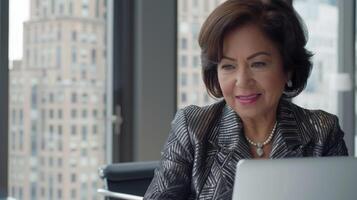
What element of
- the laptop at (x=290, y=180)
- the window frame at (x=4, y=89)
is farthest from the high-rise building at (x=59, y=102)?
the laptop at (x=290, y=180)

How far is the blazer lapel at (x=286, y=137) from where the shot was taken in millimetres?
A: 1285

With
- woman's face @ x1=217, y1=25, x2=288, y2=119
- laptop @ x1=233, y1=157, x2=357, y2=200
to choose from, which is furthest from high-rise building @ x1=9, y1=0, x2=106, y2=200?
laptop @ x1=233, y1=157, x2=357, y2=200

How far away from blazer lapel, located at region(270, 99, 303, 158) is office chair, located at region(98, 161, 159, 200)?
0.48m

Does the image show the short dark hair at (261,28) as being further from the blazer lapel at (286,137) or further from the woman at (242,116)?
the blazer lapel at (286,137)

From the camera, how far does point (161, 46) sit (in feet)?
9.05

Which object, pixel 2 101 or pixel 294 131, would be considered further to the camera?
pixel 2 101

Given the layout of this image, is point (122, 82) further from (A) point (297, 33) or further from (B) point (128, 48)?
(A) point (297, 33)

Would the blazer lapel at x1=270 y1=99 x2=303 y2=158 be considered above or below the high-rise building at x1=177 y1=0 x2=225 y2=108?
below

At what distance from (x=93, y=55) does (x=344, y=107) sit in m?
2.00

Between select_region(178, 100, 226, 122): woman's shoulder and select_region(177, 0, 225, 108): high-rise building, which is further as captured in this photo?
select_region(177, 0, 225, 108): high-rise building

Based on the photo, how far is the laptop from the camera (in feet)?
2.52

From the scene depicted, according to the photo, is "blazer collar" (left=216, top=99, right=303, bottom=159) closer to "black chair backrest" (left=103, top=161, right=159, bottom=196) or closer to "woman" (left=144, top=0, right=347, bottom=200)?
"woman" (left=144, top=0, right=347, bottom=200)

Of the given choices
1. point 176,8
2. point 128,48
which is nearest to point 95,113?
point 128,48

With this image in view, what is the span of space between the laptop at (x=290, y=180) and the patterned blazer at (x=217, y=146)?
18.6 inches
